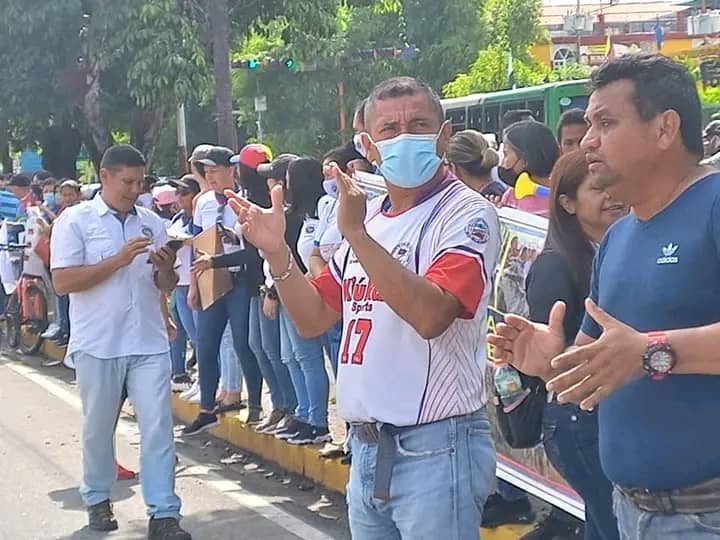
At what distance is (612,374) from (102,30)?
15464 millimetres

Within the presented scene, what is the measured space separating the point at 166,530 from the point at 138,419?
2.00 feet

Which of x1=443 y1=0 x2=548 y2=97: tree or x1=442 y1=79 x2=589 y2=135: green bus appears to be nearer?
x1=442 y1=79 x2=589 y2=135: green bus

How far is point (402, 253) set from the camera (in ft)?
11.6

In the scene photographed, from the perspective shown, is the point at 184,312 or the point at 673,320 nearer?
the point at 673,320

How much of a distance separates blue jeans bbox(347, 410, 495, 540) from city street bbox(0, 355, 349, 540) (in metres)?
3.01

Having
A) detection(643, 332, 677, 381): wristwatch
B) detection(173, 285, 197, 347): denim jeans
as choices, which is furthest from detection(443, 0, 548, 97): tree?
detection(643, 332, 677, 381): wristwatch

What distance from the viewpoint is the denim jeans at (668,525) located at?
9.14ft

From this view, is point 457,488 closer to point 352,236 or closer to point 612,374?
point 352,236

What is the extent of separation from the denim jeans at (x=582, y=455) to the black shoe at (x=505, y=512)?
1.87 m

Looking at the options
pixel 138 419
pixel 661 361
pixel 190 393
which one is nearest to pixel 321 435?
pixel 138 419

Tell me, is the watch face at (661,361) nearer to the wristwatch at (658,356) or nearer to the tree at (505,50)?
the wristwatch at (658,356)

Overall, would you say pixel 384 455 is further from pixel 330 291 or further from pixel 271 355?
pixel 271 355

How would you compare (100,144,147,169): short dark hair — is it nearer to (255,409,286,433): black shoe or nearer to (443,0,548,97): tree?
(255,409,286,433): black shoe

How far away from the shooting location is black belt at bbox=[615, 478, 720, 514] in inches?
109
